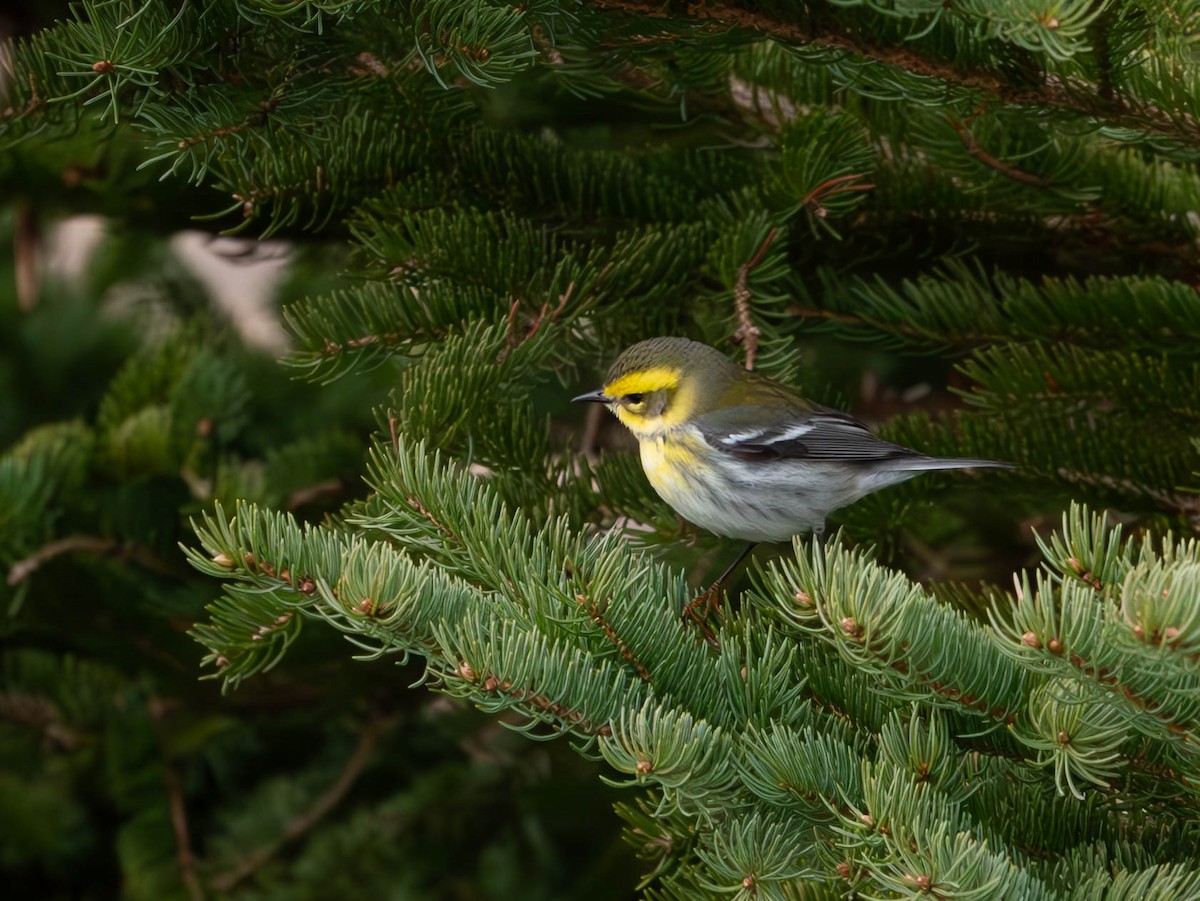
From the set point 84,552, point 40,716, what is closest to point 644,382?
point 84,552

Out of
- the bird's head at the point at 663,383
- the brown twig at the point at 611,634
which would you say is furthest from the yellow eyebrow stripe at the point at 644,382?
the brown twig at the point at 611,634

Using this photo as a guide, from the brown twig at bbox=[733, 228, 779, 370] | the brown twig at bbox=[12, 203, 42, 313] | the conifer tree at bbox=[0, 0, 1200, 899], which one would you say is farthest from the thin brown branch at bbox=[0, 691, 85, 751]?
the brown twig at bbox=[733, 228, 779, 370]

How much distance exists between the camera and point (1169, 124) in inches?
56.6

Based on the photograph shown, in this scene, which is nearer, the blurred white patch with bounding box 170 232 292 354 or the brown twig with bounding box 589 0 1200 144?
the brown twig with bounding box 589 0 1200 144

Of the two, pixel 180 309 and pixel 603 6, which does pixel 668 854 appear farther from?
pixel 180 309

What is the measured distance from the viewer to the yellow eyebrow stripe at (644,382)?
6.92 ft

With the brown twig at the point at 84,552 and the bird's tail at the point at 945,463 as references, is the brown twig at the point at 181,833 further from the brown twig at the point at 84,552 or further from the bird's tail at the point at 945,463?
the bird's tail at the point at 945,463

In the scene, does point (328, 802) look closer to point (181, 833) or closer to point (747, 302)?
point (181, 833)

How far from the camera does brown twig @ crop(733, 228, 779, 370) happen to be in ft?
5.65

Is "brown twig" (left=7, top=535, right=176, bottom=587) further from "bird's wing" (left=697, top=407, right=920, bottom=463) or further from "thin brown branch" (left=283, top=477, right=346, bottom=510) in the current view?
"bird's wing" (left=697, top=407, right=920, bottom=463)

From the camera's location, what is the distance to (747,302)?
1748 millimetres

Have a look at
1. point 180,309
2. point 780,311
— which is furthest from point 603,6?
point 180,309

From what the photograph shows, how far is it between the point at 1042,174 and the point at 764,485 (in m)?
0.75

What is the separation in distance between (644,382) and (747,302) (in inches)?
17.1
